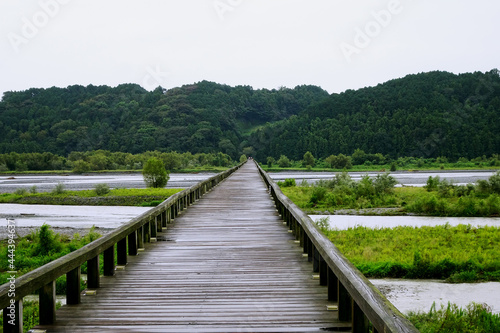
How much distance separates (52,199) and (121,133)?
7827 centimetres

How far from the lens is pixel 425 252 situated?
12.7 meters

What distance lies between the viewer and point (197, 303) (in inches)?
157

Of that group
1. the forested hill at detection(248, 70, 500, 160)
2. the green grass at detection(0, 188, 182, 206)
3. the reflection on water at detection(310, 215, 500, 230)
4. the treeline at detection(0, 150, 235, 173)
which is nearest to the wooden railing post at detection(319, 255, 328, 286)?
the reflection on water at detection(310, 215, 500, 230)

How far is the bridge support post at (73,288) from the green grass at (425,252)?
8521mm

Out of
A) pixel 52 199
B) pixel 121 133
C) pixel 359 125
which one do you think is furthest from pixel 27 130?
pixel 52 199

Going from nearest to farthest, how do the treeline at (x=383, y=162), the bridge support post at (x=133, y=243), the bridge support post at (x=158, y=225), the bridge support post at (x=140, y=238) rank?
the bridge support post at (x=133, y=243)
the bridge support post at (x=140, y=238)
the bridge support post at (x=158, y=225)
the treeline at (x=383, y=162)

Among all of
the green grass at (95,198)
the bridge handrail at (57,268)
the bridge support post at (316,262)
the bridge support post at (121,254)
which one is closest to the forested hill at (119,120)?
the green grass at (95,198)

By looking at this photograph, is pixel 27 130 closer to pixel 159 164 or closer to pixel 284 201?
pixel 159 164

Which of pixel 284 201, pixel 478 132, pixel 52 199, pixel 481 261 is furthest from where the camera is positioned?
pixel 478 132

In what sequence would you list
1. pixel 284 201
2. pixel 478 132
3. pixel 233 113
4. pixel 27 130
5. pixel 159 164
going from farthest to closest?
1. pixel 233 113
2. pixel 27 130
3. pixel 478 132
4. pixel 159 164
5. pixel 284 201

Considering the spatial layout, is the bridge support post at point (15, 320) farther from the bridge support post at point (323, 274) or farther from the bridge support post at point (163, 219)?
the bridge support post at point (163, 219)

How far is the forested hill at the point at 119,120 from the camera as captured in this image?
104250 millimetres

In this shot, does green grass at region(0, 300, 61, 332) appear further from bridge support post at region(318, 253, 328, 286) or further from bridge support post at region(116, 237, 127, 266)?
bridge support post at region(318, 253, 328, 286)

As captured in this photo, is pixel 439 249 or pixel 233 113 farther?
pixel 233 113
